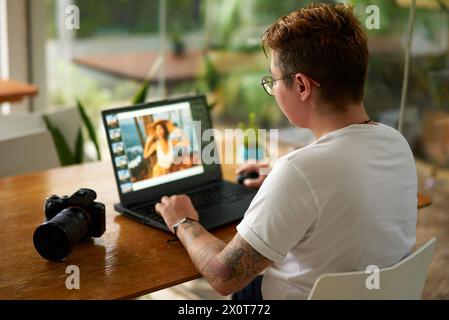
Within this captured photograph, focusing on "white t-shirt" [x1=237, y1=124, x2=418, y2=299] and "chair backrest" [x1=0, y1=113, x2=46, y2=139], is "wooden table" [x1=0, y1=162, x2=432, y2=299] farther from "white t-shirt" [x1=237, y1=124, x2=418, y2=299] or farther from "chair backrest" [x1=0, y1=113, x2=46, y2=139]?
"chair backrest" [x1=0, y1=113, x2=46, y2=139]

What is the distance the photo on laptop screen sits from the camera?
200 cm

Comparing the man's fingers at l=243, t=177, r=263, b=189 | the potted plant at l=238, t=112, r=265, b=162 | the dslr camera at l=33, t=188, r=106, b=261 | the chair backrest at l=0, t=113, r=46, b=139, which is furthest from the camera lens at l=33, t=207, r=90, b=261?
the chair backrest at l=0, t=113, r=46, b=139

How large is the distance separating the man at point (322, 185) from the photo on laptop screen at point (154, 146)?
1.47 feet

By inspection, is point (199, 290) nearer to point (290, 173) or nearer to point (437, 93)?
point (437, 93)

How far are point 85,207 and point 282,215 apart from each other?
0.57 meters

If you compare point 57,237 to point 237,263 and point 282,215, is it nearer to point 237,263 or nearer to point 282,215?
point 237,263

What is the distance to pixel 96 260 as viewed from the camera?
1657 mm

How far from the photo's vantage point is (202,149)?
2.23 m

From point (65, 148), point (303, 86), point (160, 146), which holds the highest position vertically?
point (303, 86)

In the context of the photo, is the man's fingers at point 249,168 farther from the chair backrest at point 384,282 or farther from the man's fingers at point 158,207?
the chair backrest at point 384,282

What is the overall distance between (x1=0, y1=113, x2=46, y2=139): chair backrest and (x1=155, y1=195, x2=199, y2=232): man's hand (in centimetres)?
134

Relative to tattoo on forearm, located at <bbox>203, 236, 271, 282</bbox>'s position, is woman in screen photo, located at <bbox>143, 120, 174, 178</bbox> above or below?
above

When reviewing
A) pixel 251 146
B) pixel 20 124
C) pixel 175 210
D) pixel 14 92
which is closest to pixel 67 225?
pixel 175 210

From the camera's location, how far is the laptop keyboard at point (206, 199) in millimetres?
1968
